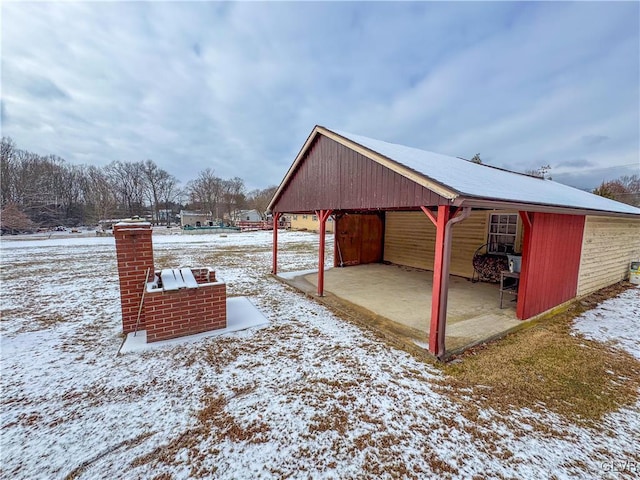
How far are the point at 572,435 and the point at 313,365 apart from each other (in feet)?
8.43

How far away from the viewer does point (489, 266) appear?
7.18 meters

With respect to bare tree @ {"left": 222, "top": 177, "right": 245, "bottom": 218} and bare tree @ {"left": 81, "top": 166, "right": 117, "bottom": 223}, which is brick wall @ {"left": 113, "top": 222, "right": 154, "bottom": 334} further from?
bare tree @ {"left": 222, "top": 177, "right": 245, "bottom": 218}

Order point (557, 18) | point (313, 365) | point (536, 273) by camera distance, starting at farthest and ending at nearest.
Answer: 1. point (557, 18)
2. point (536, 273)
3. point (313, 365)

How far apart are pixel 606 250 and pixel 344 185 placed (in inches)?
290

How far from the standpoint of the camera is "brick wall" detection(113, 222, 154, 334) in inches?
158

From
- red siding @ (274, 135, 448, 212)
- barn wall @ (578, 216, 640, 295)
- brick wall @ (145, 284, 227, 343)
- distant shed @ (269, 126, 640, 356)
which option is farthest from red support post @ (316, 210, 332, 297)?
barn wall @ (578, 216, 640, 295)

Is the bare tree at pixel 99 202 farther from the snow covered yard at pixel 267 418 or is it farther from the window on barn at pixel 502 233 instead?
the window on barn at pixel 502 233

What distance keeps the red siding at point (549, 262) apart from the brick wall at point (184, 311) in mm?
5336

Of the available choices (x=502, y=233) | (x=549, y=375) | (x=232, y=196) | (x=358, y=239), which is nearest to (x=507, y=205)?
(x=549, y=375)

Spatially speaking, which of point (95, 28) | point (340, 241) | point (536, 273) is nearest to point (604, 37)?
point (536, 273)

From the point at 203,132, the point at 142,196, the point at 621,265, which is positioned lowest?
the point at 621,265

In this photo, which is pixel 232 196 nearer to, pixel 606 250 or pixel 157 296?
pixel 157 296

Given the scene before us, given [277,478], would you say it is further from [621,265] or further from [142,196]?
[142,196]

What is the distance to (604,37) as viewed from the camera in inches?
340
